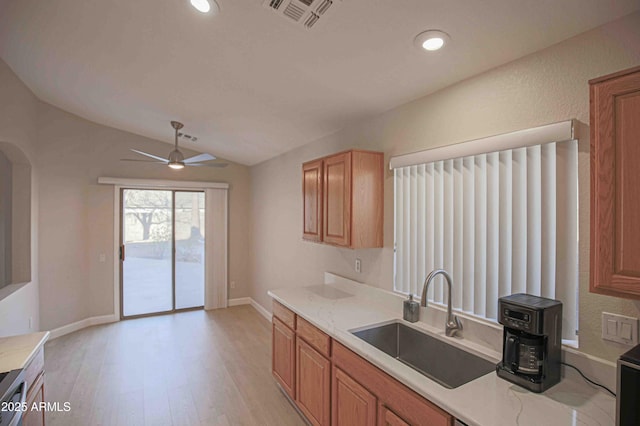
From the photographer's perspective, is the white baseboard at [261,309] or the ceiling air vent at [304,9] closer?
the ceiling air vent at [304,9]

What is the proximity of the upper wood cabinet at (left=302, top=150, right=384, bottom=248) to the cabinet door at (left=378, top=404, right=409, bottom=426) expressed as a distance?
1.18 metres

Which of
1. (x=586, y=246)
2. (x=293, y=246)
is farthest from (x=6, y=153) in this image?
(x=586, y=246)

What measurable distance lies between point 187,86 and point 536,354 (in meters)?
3.18

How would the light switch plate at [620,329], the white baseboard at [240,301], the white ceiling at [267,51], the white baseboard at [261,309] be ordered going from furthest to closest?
1. the white baseboard at [240,301]
2. the white baseboard at [261,309]
3. the white ceiling at [267,51]
4. the light switch plate at [620,329]

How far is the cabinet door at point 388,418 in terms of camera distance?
155 centimetres

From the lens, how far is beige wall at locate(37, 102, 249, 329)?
14.3ft

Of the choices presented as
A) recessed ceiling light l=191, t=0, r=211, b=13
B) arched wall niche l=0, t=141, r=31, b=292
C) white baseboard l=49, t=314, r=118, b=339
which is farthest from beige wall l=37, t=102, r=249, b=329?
recessed ceiling light l=191, t=0, r=211, b=13

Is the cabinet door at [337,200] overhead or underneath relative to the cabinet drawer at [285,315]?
overhead

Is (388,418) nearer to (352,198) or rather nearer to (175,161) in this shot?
(352,198)

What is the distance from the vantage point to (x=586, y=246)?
4.79 ft

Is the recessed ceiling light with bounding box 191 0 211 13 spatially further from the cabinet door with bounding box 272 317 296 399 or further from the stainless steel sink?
the cabinet door with bounding box 272 317 296 399

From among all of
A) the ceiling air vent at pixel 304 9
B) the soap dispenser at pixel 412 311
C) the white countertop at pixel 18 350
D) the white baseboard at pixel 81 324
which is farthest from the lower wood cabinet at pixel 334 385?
the white baseboard at pixel 81 324

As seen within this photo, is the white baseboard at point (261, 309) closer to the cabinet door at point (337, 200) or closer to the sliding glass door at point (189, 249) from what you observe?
the sliding glass door at point (189, 249)

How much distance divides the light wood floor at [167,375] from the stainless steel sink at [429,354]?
1074 mm
